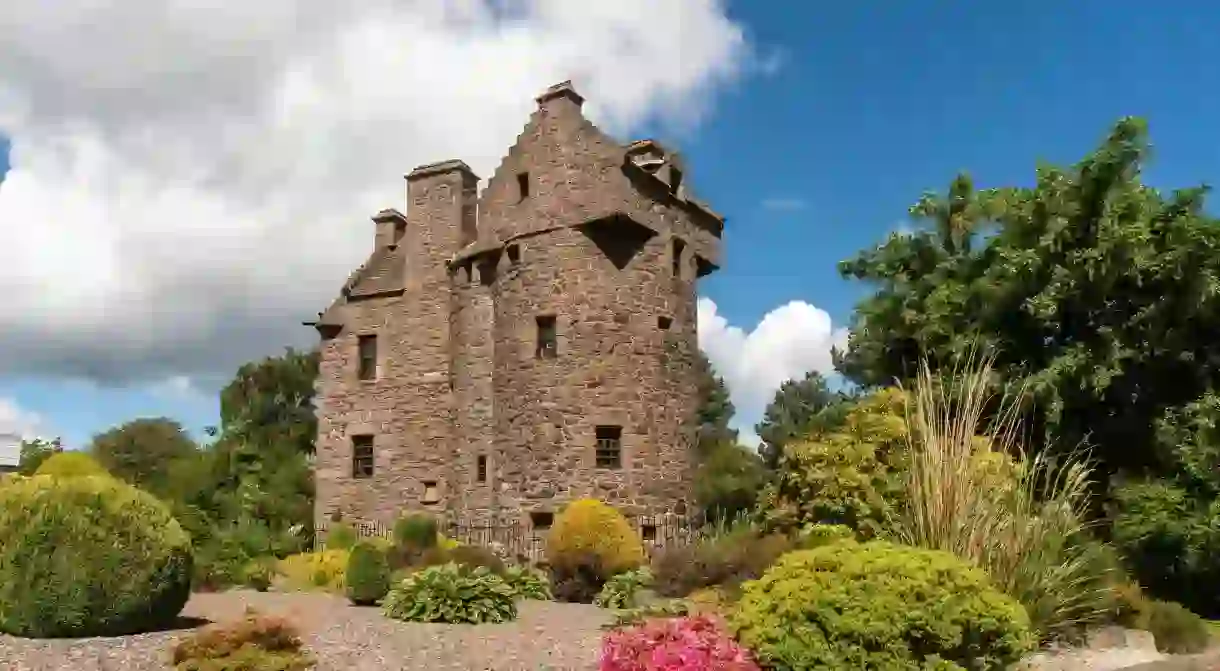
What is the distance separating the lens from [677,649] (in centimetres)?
705

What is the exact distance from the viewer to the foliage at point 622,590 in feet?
49.7

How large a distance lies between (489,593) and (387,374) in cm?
1340

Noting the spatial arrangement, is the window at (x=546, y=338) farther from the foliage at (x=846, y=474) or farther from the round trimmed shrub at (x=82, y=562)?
the round trimmed shrub at (x=82, y=562)

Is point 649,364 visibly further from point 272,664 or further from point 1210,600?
point 272,664

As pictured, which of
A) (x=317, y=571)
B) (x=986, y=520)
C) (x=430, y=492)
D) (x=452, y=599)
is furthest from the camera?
(x=430, y=492)

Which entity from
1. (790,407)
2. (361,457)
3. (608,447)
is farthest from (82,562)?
(790,407)

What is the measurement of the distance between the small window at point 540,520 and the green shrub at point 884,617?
13.2 meters

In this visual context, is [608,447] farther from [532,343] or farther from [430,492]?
[430,492]

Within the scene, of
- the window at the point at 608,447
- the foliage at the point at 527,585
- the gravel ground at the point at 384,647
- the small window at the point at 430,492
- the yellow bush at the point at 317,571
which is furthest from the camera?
the small window at the point at 430,492

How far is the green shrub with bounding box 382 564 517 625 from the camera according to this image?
11.9 meters

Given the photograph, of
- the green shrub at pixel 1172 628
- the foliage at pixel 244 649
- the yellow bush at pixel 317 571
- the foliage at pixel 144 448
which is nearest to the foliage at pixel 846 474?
the green shrub at pixel 1172 628

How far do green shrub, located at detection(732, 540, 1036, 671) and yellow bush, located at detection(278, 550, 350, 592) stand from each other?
12.0 meters

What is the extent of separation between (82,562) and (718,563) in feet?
28.0

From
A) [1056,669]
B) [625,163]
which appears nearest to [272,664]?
[1056,669]
